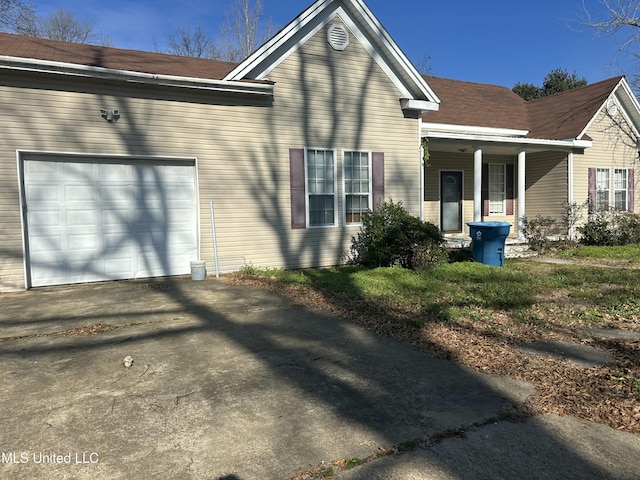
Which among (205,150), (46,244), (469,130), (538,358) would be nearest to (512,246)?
(469,130)

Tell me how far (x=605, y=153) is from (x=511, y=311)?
1167cm

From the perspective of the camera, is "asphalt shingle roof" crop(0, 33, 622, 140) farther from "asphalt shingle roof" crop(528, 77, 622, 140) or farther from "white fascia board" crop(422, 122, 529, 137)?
"white fascia board" crop(422, 122, 529, 137)

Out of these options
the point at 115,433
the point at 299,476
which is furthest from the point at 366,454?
the point at 115,433

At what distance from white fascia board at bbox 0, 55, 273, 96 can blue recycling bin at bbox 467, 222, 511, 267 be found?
5569 mm

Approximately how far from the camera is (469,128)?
14.2m

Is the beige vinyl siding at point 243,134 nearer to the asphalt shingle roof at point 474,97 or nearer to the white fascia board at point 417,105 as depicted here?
the white fascia board at point 417,105

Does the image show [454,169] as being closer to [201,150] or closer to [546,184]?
[546,184]

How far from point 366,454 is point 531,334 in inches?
131

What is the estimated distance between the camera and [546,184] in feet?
49.8

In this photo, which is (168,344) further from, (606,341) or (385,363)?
(606,341)

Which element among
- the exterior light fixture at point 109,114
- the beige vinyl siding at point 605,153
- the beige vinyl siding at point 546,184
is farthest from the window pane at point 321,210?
the beige vinyl siding at point 605,153

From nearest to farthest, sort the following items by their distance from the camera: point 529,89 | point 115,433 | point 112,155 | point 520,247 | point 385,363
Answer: point 115,433, point 385,363, point 112,155, point 520,247, point 529,89

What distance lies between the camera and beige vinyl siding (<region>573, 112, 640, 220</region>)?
48.0 ft

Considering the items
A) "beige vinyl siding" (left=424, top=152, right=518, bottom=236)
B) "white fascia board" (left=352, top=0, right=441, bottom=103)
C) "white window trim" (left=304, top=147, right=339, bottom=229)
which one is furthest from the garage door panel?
"beige vinyl siding" (left=424, top=152, right=518, bottom=236)
